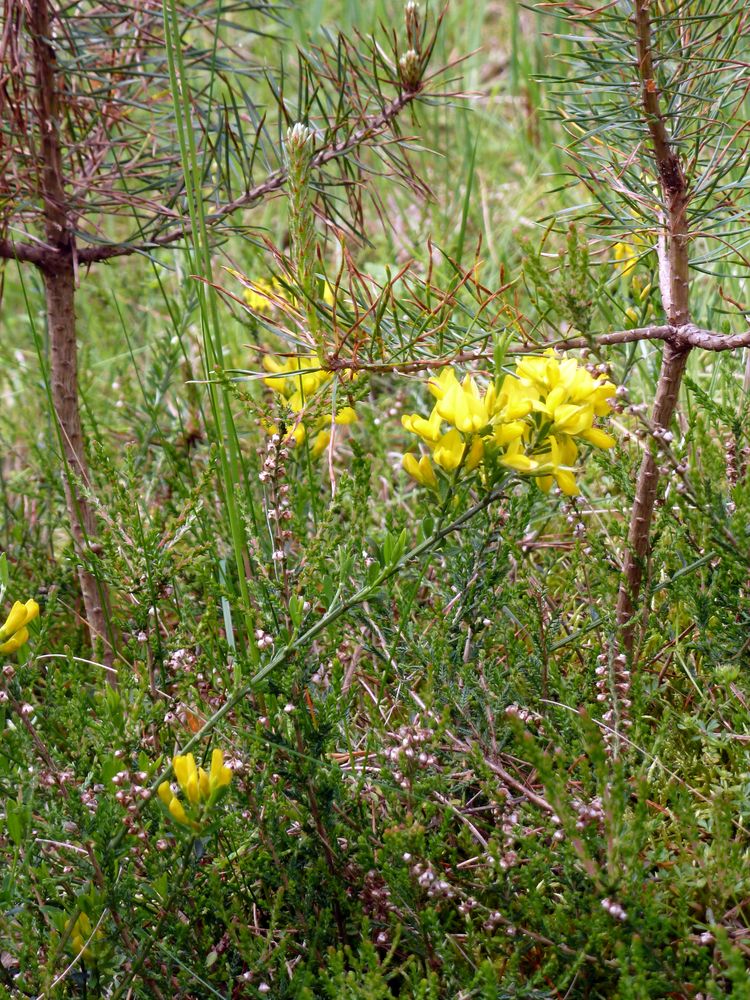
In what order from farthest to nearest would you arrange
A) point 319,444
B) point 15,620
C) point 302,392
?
point 319,444, point 302,392, point 15,620

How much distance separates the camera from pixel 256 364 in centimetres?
273

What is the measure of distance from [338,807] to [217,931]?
23 cm

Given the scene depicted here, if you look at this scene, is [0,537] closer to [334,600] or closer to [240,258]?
[334,600]

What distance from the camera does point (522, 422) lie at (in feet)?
3.64

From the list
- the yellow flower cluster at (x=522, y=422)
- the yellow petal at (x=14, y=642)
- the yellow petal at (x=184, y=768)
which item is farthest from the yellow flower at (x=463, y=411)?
the yellow petal at (x=14, y=642)

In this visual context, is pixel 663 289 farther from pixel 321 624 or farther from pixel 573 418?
pixel 321 624

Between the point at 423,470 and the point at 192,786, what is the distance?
1.50 feet

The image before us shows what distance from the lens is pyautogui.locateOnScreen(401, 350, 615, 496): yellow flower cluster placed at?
1.10 metres

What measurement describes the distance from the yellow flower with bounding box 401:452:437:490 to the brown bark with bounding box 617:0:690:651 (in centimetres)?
28

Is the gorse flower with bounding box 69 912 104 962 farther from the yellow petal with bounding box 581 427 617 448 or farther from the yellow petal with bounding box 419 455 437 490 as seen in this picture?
the yellow petal with bounding box 581 427 617 448

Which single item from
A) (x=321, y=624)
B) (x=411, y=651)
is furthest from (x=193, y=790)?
(x=411, y=651)

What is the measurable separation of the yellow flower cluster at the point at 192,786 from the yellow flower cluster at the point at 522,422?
1.37 ft

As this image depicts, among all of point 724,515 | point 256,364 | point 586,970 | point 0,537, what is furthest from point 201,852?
point 256,364

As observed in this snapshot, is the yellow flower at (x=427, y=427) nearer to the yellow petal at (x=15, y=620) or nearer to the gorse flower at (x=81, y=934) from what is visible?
the yellow petal at (x=15, y=620)
